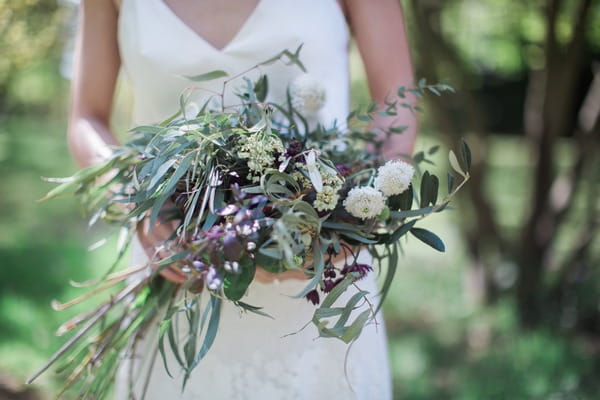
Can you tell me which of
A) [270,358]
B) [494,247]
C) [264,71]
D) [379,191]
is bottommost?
[494,247]

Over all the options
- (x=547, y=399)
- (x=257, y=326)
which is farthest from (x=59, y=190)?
(x=547, y=399)

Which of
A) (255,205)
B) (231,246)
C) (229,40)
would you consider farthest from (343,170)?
(229,40)

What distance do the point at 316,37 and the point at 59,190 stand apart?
0.62m

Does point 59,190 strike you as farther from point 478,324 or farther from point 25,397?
point 478,324

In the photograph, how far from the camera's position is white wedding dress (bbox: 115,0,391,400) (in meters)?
1.32

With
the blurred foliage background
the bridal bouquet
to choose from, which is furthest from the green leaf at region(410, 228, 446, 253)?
the blurred foliage background

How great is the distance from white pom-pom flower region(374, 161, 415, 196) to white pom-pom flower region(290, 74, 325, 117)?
12.5 inches

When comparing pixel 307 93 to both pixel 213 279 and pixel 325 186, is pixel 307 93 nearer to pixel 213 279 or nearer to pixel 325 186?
pixel 325 186

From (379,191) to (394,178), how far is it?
0.04 meters

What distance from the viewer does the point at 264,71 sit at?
1.34 meters

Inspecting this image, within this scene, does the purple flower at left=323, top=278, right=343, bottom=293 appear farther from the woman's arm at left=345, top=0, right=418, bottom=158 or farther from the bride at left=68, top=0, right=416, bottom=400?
the woman's arm at left=345, top=0, right=418, bottom=158

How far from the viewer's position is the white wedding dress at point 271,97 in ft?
4.32

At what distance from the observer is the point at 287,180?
0.98 meters

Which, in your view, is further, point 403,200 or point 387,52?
point 387,52
